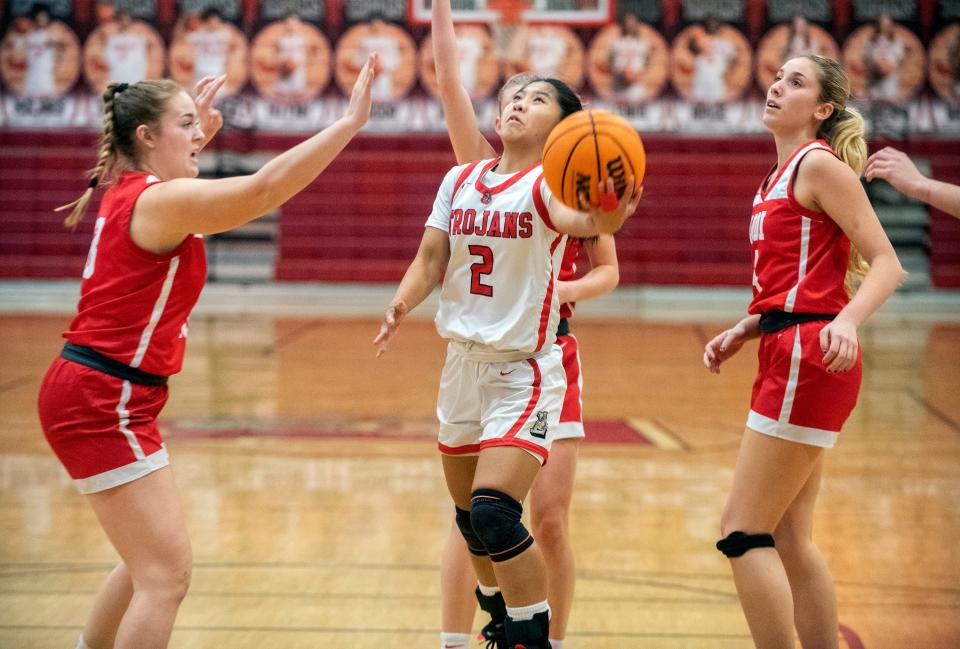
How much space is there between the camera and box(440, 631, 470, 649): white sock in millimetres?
3549

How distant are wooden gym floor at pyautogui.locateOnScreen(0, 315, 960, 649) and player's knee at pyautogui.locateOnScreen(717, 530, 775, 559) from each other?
741mm

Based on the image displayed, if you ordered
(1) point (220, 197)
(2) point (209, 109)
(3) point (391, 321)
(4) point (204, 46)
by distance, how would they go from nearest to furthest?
(1) point (220, 197), (3) point (391, 321), (2) point (209, 109), (4) point (204, 46)

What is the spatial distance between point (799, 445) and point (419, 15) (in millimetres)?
12210

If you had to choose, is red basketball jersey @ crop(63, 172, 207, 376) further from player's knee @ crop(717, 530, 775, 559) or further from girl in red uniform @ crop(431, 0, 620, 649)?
player's knee @ crop(717, 530, 775, 559)

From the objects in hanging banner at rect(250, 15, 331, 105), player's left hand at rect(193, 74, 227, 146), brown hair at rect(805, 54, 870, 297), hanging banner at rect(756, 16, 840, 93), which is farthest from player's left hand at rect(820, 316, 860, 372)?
hanging banner at rect(250, 15, 331, 105)

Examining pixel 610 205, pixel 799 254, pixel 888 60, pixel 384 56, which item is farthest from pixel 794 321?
pixel 888 60

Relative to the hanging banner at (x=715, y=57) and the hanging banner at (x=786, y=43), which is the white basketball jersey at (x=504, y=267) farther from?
the hanging banner at (x=786, y=43)

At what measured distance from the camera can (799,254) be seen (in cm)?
318

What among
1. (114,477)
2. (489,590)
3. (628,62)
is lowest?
(489,590)

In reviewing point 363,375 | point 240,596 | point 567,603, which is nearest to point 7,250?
point 363,375

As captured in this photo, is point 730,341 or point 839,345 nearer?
point 839,345

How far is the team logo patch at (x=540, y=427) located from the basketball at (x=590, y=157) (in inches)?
23.6

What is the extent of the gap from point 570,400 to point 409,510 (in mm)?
1945

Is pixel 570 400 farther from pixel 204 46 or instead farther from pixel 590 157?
pixel 204 46
